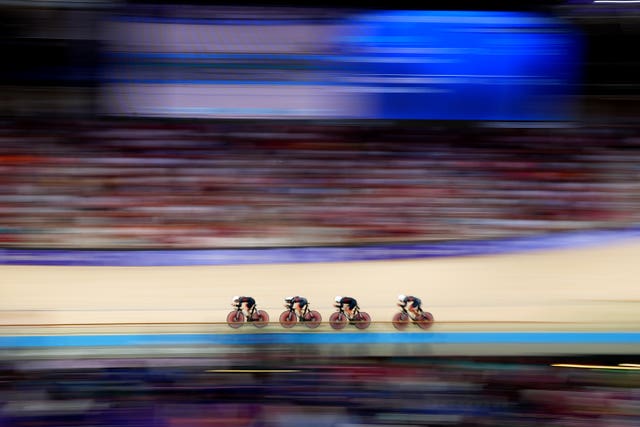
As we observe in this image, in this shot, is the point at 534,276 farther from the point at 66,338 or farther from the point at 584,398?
the point at 66,338

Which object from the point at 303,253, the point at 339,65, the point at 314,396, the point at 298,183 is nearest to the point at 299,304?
the point at 303,253

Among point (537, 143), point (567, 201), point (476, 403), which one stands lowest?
point (476, 403)

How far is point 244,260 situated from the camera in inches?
220

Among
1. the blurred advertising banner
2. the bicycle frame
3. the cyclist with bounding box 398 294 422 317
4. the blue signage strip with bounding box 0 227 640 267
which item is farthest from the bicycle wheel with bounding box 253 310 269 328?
the blurred advertising banner

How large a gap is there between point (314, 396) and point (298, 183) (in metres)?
3.62

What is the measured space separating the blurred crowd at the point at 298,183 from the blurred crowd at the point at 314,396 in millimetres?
3168

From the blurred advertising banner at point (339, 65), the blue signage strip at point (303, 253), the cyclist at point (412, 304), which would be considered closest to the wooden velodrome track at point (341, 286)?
the blue signage strip at point (303, 253)

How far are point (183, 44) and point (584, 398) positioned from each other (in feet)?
15.5

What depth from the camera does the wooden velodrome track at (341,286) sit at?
481cm

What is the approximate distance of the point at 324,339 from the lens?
8.64 feet

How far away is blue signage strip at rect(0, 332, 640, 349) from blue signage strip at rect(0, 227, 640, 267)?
2.85 meters

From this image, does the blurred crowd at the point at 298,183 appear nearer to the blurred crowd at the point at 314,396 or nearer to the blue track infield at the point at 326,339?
the blue track infield at the point at 326,339

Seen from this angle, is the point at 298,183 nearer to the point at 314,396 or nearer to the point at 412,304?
the point at 412,304

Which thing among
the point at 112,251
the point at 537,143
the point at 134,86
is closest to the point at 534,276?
the point at 537,143
